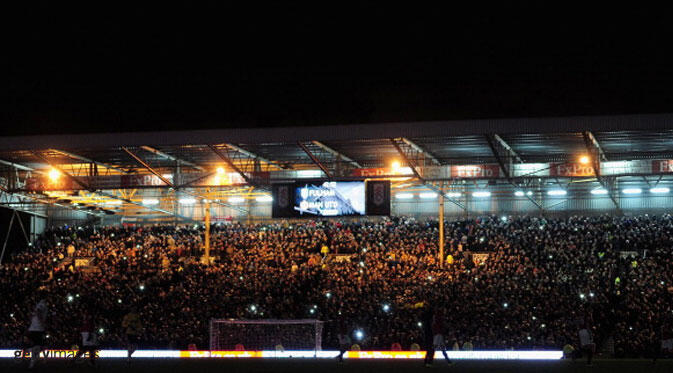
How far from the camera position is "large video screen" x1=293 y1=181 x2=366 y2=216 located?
108ft

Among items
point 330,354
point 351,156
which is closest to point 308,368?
point 330,354

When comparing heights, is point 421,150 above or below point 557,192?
above

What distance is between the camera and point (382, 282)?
113 feet

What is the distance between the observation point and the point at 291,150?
35375 millimetres

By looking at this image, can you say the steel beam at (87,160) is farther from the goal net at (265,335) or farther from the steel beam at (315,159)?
the goal net at (265,335)

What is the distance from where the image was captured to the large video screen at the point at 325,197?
3303 cm

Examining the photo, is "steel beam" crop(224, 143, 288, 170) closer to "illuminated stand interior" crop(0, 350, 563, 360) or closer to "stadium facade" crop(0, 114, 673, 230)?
"stadium facade" crop(0, 114, 673, 230)

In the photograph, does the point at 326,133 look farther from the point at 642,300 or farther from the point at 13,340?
the point at 13,340

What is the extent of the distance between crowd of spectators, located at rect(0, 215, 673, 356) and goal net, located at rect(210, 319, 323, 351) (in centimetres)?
127

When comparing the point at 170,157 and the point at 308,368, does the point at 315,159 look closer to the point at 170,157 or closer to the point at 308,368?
the point at 170,157

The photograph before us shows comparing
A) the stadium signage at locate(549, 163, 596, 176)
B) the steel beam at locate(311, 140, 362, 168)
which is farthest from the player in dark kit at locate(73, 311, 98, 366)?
the stadium signage at locate(549, 163, 596, 176)

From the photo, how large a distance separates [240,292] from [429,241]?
33.9ft

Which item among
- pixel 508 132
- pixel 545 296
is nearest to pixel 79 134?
pixel 508 132

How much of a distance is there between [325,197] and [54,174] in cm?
1439
